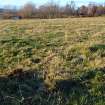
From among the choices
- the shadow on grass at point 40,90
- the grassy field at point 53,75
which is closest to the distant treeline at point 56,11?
the grassy field at point 53,75

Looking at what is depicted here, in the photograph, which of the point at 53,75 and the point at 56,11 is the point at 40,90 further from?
the point at 56,11

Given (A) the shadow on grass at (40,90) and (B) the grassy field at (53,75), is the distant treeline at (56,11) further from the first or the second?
(A) the shadow on grass at (40,90)

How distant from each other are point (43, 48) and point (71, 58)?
62.1 inches

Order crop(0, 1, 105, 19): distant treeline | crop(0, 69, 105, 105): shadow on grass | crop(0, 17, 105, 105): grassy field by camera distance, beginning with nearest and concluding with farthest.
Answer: crop(0, 69, 105, 105): shadow on grass
crop(0, 17, 105, 105): grassy field
crop(0, 1, 105, 19): distant treeline

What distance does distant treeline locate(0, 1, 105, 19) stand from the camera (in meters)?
49.9

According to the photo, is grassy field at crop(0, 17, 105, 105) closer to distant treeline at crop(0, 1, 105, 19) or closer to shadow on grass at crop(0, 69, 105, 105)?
shadow on grass at crop(0, 69, 105, 105)

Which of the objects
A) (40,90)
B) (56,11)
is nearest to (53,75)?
(40,90)

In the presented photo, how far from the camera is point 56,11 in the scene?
53688 millimetres

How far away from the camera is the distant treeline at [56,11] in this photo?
49.9m

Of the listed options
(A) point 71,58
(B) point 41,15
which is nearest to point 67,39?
(A) point 71,58

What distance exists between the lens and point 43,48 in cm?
1043

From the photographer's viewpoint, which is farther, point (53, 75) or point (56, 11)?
point (56, 11)

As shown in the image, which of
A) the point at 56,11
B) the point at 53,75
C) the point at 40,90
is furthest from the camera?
the point at 56,11

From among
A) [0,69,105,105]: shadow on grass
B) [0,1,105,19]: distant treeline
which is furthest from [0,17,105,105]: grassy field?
[0,1,105,19]: distant treeline
